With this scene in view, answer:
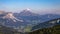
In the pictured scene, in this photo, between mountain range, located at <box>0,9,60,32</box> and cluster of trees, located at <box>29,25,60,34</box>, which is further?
mountain range, located at <box>0,9,60,32</box>

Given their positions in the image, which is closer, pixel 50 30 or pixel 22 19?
pixel 50 30

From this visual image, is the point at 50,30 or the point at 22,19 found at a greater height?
the point at 22,19

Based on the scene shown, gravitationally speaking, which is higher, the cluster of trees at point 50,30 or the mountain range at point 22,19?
the mountain range at point 22,19

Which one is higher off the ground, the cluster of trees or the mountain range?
the mountain range

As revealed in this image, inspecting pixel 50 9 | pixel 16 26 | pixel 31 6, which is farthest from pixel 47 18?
pixel 16 26

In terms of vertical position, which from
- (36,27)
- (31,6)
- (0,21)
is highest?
(31,6)

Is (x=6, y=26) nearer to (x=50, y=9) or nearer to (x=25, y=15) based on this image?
(x=25, y=15)

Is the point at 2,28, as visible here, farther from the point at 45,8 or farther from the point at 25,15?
the point at 45,8

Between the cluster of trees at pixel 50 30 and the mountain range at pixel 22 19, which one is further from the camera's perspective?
the mountain range at pixel 22 19

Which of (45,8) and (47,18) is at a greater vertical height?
(45,8)
